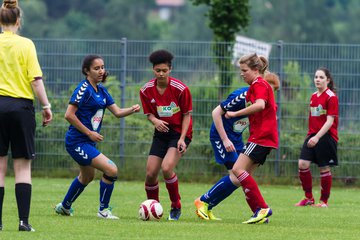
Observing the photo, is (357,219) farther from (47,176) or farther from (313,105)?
(47,176)

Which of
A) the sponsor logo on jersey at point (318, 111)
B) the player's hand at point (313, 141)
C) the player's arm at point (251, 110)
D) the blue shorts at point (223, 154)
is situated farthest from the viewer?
the sponsor logo on jersey at point (318, 111)

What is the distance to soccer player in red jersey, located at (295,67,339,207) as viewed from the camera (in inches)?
588

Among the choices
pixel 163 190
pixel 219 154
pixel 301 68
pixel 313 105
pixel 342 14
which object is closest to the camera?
pixel 219 154

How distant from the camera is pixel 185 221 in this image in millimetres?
12117

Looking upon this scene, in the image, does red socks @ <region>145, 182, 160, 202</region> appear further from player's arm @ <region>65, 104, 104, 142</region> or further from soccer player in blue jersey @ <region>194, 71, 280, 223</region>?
player's arm @ <region>65, 104, 104, 142</region>

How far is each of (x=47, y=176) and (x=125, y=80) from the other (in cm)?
223

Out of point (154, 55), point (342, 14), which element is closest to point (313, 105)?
point (154, 55)

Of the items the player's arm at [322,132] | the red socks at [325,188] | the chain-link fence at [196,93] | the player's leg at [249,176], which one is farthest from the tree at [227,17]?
the player's leg at [249,176]

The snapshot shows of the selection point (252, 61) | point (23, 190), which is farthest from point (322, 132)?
point (23, 190)

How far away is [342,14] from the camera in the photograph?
361 ft

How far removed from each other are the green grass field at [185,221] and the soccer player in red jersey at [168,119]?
558 millimetres

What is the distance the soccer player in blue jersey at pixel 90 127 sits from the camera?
1222 cm

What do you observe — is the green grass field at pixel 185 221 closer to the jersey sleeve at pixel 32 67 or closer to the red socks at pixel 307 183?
the red socks at pixel 307 183

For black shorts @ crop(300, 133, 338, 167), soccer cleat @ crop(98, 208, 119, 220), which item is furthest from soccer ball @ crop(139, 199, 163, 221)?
black shorts @ crop(300, 133, 338, 167)
